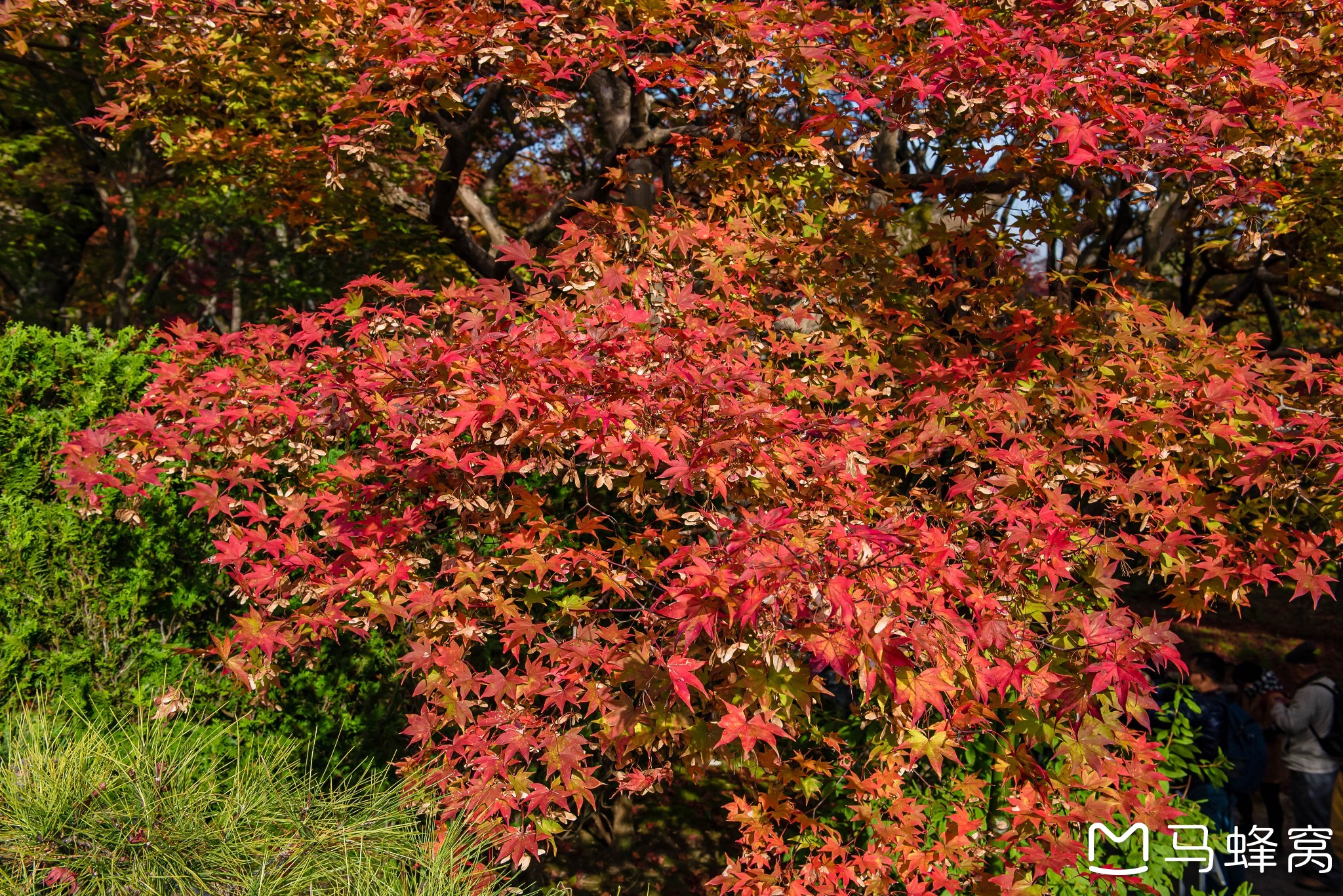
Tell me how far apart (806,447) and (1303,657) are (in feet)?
18.5

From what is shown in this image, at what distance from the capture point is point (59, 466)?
4.82 metres

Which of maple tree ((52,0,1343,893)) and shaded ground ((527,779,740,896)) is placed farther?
shaded ground ((527,779,740,896))

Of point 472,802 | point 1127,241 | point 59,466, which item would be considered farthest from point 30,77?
point 1127,241

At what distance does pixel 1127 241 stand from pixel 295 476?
11.4m

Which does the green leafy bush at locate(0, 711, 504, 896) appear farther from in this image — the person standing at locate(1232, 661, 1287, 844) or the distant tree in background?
the person standing at locate(1232, 661, 1287, 844)

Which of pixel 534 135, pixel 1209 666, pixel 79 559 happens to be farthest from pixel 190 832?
pixel 534 135

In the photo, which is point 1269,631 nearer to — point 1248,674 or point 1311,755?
point 1248,674

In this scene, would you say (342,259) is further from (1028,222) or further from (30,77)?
(1028,222)

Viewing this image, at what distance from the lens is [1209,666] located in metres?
6.13

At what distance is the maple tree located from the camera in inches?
115

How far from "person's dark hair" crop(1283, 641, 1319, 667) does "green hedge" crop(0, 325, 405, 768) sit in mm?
6659

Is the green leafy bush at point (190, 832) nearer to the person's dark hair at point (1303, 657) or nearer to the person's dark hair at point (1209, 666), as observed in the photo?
the person's dark hair at point (1209, 666)

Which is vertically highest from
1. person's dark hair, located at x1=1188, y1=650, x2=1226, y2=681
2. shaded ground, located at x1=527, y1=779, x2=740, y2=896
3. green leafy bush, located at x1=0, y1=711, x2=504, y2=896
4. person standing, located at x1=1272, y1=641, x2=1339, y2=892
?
green leafy bush, located at x1=0, y1=711, x2=504, y2=896

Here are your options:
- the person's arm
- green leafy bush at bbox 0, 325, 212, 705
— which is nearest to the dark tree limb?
the person's arm
